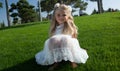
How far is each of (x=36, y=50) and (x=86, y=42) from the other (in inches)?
63.5

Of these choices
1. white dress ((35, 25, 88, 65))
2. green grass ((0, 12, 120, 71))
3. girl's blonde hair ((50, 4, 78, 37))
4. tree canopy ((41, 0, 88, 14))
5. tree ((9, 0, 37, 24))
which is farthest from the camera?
tree canopy ((41, 0, 88, 14))

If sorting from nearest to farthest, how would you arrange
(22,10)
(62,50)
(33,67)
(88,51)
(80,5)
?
(62,50)
(33,67)
(88,51)
(22,10)
(80,5)

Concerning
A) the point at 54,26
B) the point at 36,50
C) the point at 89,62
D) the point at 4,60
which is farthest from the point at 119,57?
the point at 4,60

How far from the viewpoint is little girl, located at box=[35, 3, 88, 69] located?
705 centimetres

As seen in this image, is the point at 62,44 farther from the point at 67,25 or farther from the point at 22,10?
the point at 22,10

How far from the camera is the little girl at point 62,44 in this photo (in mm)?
7055

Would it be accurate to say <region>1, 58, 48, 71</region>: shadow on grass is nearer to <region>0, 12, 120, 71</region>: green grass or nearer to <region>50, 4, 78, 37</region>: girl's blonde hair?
<region>0, 12, 120, 71</region>: green grass

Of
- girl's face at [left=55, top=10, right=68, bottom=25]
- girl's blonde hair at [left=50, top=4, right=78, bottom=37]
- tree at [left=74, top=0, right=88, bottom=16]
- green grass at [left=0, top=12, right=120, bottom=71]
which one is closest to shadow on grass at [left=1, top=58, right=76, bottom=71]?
green grass at [left=0, top=12, right=120, bottom=71]

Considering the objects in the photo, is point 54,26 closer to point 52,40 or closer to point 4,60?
point 52,40

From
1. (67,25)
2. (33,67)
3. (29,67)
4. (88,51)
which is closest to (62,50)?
(67,25)

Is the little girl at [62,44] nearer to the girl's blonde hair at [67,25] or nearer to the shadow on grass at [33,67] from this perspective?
the girl's blonde hair at [67,25]

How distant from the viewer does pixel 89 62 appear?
760 cm

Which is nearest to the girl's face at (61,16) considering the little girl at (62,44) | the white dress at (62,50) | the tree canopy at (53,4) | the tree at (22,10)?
the little girl at (62,44)

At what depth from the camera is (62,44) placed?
7.05 metres
